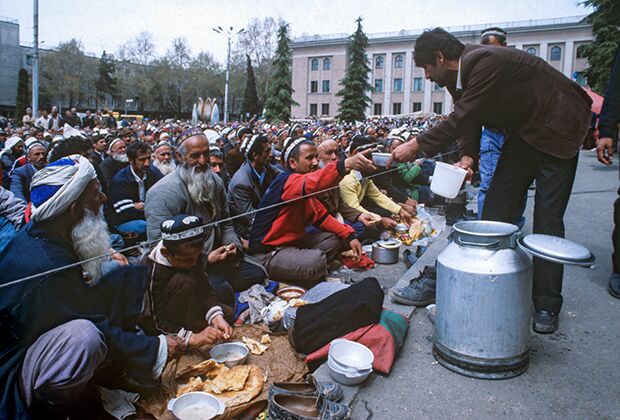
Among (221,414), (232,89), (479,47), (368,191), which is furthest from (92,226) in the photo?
(232,89)

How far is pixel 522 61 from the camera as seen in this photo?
298 centimetres

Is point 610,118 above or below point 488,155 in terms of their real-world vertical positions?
A: above

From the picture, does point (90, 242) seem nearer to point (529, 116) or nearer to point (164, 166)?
point (529, 116)

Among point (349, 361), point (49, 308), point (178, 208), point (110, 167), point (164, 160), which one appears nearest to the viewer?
point (49, 308)

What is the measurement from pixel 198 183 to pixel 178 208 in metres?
0.34

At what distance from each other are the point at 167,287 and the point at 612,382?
9.11 ft

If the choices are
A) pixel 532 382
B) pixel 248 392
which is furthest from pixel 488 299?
pixel 248 392

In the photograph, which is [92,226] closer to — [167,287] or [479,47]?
[167,287]

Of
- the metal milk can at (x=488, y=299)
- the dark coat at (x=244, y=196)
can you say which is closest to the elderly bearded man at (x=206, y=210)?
the dark coat at (x=244, y=196)

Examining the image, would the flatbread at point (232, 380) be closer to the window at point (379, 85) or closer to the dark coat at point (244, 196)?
the dark coat at point (244, 196)

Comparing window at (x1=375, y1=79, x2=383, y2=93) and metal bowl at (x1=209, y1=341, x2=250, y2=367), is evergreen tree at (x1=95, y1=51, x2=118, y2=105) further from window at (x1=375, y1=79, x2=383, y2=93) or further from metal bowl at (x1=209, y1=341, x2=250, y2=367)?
metal bowl at (x1=209, y1=341, x2=250, y2=367)

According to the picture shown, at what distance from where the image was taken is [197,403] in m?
2.66

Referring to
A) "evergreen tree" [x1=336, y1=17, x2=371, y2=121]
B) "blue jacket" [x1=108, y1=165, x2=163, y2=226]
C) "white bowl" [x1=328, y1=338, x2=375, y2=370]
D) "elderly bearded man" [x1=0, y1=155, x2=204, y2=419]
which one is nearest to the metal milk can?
"white bowl" [x1=328, y1=338, x2=375, y2=370]

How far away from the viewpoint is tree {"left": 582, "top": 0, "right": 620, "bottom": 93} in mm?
22688
